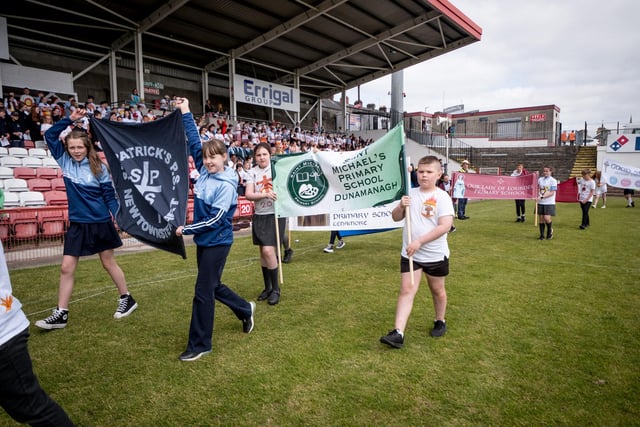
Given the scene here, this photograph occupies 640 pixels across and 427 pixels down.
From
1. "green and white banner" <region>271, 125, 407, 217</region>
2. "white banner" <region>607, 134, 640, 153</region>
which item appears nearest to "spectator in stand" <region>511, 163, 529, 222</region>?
"green and white banner" <region>271, 125, 407, 217</region>

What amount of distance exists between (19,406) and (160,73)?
85.2ft

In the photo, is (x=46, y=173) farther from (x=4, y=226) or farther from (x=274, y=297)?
(x=274, y=297)

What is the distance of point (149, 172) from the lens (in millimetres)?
3869

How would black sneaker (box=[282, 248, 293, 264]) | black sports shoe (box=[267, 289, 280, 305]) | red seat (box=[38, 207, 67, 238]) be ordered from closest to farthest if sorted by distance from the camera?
1. black sports shoe (box=[267, 289, 280, 305])
2. black sneaker (box=[282, 248, 293, 264])
3. red seat (box=[38, 207, 67, 238])

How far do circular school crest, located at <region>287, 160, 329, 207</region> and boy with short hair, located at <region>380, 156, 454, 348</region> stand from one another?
76.0 inches

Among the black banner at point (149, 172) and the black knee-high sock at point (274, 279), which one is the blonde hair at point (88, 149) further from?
the black knee-high sock at point (274, 279)

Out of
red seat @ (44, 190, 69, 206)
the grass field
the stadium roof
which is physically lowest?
the grass field

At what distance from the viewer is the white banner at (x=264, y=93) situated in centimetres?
2408

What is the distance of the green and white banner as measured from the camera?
183 inches

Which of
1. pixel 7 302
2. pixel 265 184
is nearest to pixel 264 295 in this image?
pixel 265 184

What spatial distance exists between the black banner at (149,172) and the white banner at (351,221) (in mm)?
3286

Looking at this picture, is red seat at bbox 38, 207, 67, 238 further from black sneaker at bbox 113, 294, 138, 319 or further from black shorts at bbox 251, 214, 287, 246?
black shorts at bbox 251, 214, 287, 246

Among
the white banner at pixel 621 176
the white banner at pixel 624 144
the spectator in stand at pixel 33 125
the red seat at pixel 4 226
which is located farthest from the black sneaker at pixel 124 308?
the white banner at pixel 624 144

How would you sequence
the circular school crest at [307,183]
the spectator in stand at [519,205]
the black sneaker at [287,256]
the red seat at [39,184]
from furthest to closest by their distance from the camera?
the spectator in stand at [519,205] < the red seat at [39,184] < the black sneaker at [287,256] < the circular school crest at [307,183]
